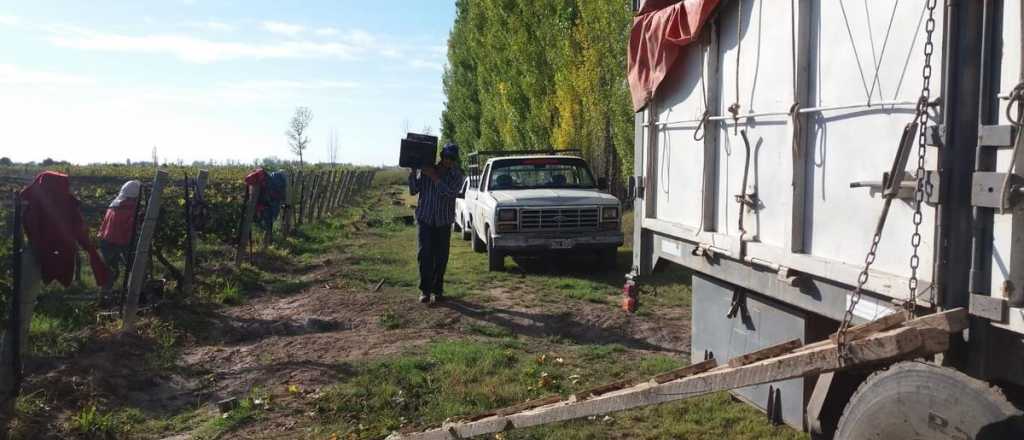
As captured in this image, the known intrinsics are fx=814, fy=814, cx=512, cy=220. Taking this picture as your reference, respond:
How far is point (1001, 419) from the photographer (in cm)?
231

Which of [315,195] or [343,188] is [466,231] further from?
[343,188]

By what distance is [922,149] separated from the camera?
8.80 ft

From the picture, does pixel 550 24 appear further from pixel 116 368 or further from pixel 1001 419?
pixel 1001 419

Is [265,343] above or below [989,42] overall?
below

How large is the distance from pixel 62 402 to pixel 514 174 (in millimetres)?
8728

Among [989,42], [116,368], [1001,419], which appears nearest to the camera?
[1001,419]

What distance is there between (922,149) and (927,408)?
0.83 meters

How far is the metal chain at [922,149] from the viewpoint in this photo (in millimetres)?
2625

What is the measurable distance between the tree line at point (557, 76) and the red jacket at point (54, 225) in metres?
11.6

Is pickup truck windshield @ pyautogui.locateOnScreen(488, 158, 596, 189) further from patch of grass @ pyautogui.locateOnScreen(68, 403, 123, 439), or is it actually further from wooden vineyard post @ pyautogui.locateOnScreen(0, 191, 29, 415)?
patch of grass @ pyautogui.locateOnScreen(68, 403, 123, 439)

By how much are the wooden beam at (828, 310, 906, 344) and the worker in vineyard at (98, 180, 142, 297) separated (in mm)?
8494

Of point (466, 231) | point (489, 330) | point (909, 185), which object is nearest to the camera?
point (909, 185)

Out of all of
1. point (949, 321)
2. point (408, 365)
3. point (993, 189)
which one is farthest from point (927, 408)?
point (408, 365)

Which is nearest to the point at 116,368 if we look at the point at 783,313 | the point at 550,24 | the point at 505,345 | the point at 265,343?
the point at 265,343
